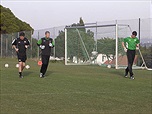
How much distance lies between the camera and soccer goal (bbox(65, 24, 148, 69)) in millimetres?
23844

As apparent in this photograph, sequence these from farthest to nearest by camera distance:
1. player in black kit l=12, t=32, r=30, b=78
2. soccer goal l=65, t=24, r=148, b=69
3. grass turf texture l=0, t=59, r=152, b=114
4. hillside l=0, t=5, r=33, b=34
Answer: hillside l=0, t=5, r=33, b=34
soccer goal l=65, t=24, r=148, b=69
player in black kit l=12, t=32, r=30, b=78
grass turf texture l=0, t=59, r=152, b=114

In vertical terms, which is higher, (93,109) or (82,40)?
(82,40)

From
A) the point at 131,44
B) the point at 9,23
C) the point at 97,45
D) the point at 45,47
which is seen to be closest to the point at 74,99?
the point at 45,47

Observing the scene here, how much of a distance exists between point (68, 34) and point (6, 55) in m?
15.2

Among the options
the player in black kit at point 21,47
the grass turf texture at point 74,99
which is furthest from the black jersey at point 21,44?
the grass turf texture at point 74,99

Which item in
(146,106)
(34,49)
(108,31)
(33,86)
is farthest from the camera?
(34,49)

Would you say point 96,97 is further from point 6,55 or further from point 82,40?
point 6,55

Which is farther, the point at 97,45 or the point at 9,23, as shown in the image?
the point at 9,23

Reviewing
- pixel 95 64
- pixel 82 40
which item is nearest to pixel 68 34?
pixel 82 40

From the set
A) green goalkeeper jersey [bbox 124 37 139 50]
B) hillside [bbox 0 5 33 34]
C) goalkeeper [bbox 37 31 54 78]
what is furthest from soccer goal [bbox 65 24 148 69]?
hillside [bbox 0 5 33 34]

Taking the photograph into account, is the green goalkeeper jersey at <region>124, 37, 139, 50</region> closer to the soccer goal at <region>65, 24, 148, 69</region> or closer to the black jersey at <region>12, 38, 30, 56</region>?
the black jersey at <region>12, 38, 30, 56</region>

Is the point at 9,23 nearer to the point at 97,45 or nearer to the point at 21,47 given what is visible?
the point at 97,45

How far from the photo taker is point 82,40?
28719 millimetres

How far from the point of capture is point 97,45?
1065 inches
